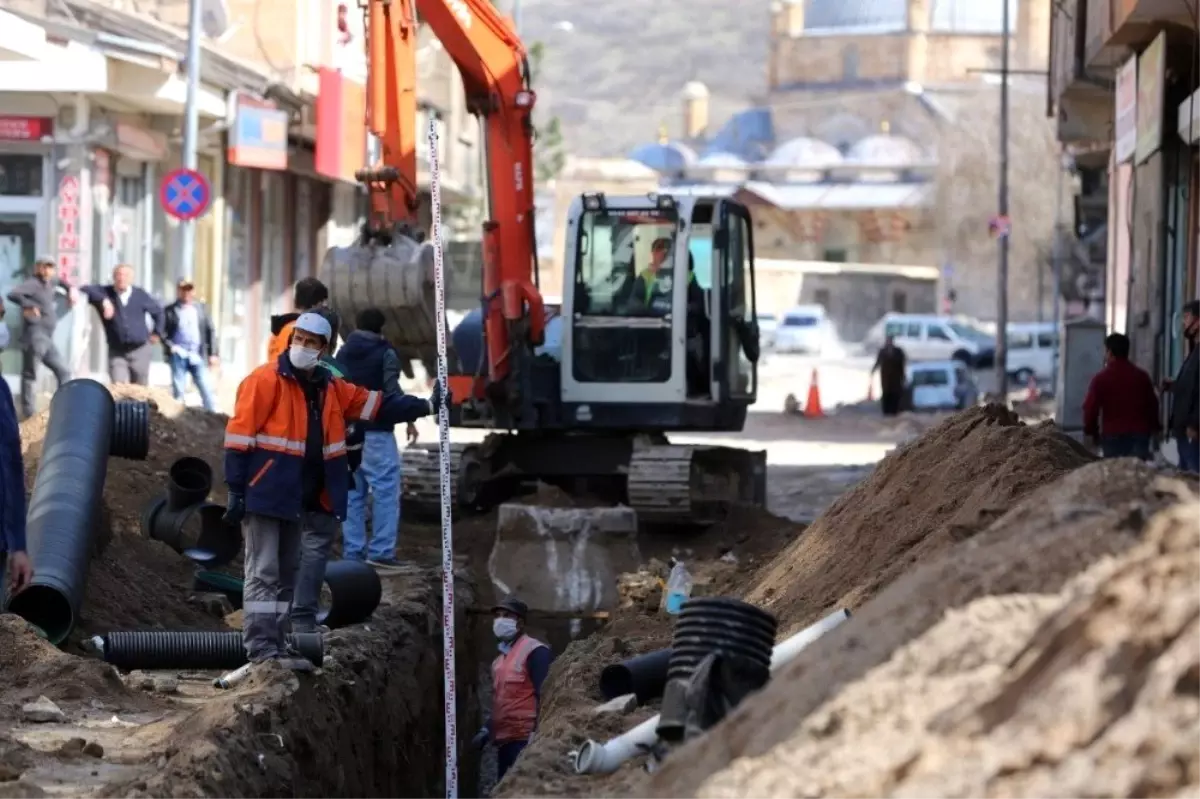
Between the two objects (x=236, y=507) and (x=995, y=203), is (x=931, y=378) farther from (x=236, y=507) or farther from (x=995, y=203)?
(x=995, y=203)

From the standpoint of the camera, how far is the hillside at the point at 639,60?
163 meters

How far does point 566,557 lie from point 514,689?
4771 mm

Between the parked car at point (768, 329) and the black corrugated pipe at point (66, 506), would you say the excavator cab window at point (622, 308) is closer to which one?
the black corrugated pipe at point (66, 506)

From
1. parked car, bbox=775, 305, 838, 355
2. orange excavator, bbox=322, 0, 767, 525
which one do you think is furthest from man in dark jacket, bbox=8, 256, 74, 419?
parked car, bbox=775, 305, 838, 355

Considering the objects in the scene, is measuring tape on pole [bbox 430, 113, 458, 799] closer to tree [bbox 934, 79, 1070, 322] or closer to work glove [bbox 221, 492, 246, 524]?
work glove [bbox 221, 492, 246, 524]

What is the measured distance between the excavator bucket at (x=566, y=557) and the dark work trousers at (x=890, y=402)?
82.5 ft

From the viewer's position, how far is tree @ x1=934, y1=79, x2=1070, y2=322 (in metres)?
85.2

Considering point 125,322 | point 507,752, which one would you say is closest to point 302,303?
point 507,752

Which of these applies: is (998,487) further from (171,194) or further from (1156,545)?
(171,194)

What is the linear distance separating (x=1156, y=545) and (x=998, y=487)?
A: 12.0ft

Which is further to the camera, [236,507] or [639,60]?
[639,60]

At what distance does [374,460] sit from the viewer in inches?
556

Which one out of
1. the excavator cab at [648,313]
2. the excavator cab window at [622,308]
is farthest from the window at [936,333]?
the excavator cab window at [622,308]

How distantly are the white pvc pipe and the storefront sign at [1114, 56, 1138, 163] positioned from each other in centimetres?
1534
